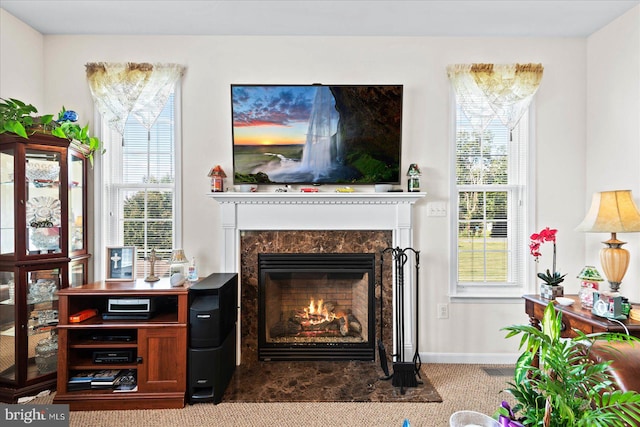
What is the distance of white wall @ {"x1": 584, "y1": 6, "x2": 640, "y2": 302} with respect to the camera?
259cm

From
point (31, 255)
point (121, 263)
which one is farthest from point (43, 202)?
point (121, 263)

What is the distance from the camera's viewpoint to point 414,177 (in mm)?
2885

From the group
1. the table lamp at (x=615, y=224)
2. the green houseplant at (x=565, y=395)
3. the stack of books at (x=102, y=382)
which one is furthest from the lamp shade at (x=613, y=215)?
the stack of books at (x=102, y=382)

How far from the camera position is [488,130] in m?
3.04

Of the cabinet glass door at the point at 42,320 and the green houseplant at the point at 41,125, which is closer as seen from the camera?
the green houseplant at the point at 41,125

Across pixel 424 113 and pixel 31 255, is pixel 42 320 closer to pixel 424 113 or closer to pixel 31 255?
pixel 31 255

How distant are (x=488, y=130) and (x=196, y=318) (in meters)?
2.77

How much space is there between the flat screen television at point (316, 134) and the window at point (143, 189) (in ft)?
2.03

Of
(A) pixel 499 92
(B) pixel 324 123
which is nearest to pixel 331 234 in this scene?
(B) pixel 324 123

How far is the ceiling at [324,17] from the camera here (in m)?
2.53

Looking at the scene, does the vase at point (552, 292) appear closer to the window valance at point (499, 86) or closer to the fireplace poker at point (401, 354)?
the fireplace poker at point (401, 354)

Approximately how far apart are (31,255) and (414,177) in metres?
2.88

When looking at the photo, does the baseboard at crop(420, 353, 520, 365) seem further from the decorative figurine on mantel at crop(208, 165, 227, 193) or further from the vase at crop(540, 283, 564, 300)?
the decorative figurine on mantel at crop(208, 165, 227, 193)

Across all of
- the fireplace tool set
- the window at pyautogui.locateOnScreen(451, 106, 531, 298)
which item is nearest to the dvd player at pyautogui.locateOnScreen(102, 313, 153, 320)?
the fireplace tool set
